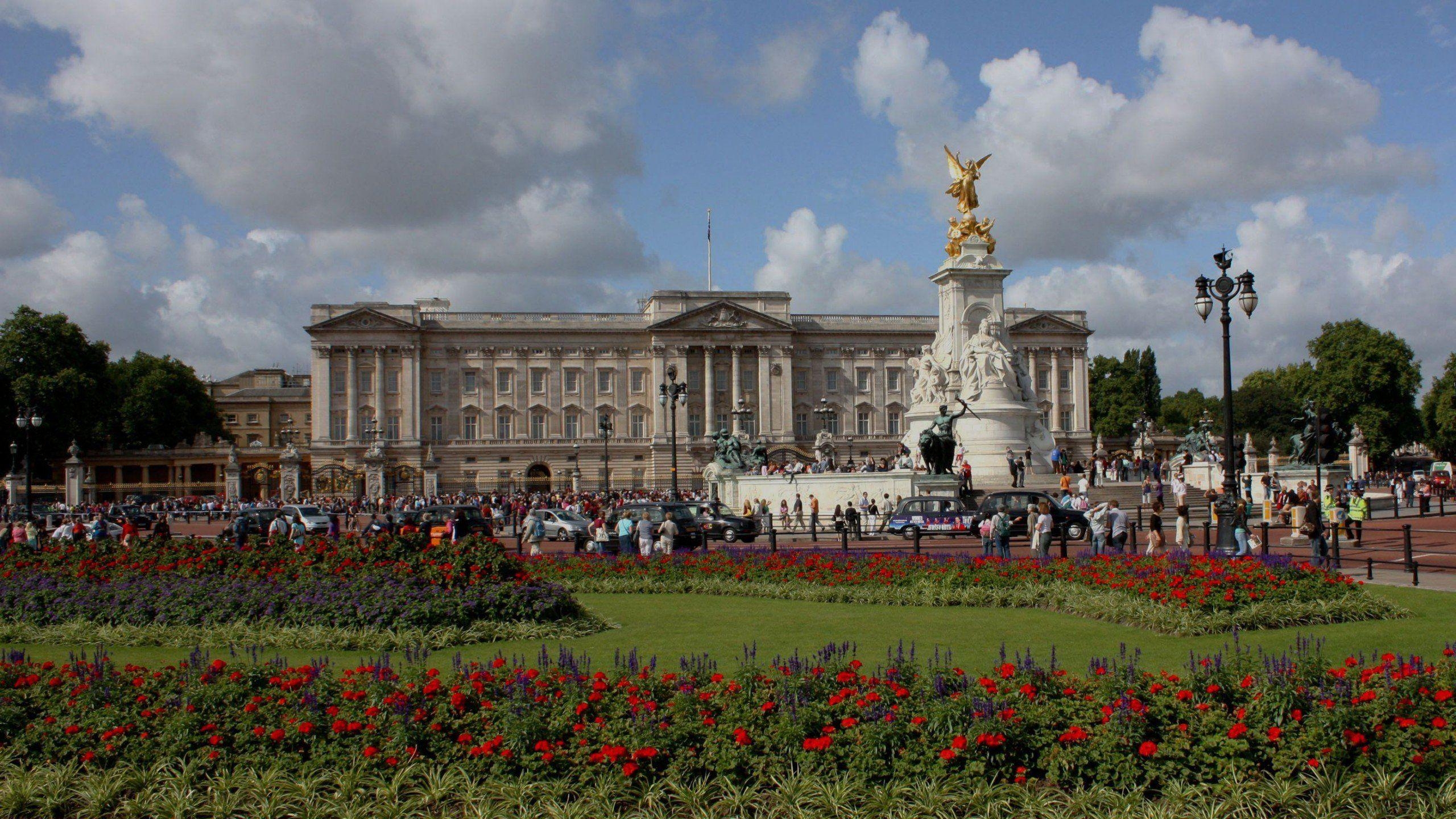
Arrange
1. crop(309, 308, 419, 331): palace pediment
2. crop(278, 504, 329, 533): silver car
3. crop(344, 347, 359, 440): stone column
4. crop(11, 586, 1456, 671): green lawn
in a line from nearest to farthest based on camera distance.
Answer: crop(11, 586, 1456, 671): green lawn → crop(278, 504, 329, 533): silver car → crop(309, 308, 419, 331): palace pediment → crop(344, 347, 359, 440): stone column

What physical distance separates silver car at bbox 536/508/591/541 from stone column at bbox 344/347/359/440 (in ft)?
175

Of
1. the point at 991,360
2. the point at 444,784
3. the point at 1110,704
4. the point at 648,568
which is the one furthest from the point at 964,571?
the point at 991,360

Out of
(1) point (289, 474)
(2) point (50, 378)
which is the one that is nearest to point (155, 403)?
(2) point (50, 378)

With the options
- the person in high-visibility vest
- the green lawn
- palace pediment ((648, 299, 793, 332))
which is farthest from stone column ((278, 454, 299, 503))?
the green lawn

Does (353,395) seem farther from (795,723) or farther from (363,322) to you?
(795,723)

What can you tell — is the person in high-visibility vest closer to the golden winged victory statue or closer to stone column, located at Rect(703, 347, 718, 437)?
the golden winged victory statue

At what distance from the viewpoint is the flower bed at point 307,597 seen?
12008mm

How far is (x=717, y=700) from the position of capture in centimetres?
707

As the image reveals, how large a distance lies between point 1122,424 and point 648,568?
91.5 meters

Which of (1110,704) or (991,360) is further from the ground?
(991,360)

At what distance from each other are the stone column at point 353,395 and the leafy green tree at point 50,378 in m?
15.8

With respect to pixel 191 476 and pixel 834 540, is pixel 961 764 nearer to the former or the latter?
pixel 834 540

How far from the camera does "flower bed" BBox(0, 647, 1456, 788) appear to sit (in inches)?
252

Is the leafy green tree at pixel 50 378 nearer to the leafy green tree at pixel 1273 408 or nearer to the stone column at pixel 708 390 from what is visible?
the stone column at pixel 708 390
